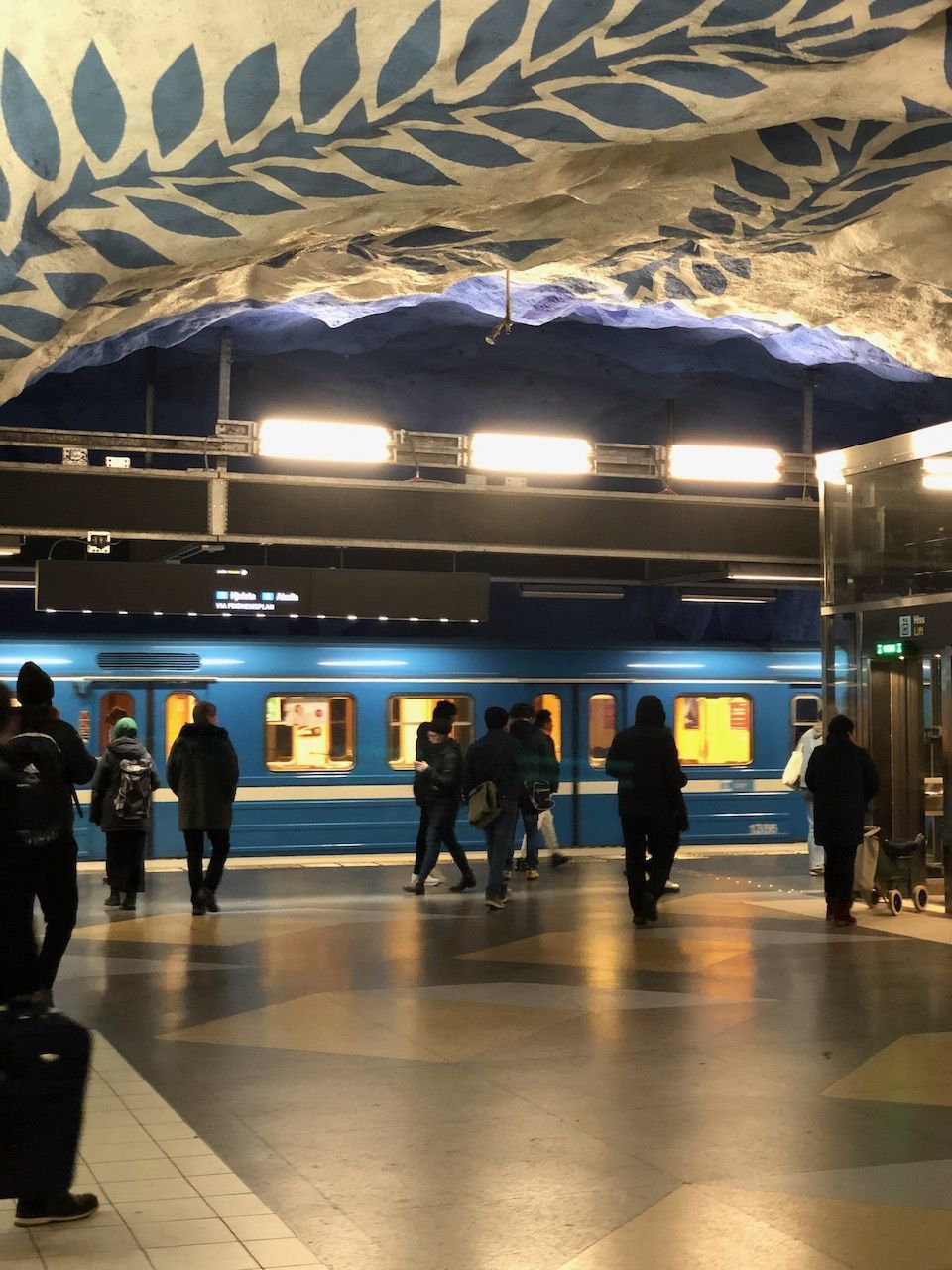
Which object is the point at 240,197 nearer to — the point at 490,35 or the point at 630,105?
the point at 490,35

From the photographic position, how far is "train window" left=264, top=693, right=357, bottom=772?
16.9 meters

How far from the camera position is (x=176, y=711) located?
16.5 m

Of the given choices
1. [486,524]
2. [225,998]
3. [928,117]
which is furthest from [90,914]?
[928,117]

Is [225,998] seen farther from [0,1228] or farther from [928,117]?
[928,117]

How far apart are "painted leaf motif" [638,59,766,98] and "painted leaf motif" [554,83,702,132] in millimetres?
72

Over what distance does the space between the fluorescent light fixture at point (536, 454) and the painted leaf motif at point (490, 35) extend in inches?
333

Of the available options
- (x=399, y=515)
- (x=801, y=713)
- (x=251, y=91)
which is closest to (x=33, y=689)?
(x=251, y=91)

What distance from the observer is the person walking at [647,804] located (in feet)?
38.9

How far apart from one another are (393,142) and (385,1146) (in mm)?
4048

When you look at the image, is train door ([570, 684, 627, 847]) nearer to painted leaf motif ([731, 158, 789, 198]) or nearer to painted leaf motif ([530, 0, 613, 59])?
painted leaf motif ([731, 158, 789, 198])

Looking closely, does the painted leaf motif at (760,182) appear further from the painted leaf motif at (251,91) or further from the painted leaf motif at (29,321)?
the painted leaf motif at (29,321)

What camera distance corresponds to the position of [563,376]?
72.7 feet

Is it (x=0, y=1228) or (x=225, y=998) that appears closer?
(x=0, y=1228)

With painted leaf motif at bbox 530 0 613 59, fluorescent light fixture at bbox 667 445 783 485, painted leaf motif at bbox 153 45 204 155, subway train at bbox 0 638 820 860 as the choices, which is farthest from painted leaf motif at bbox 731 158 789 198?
subway train at bbox 0 638 820 860
